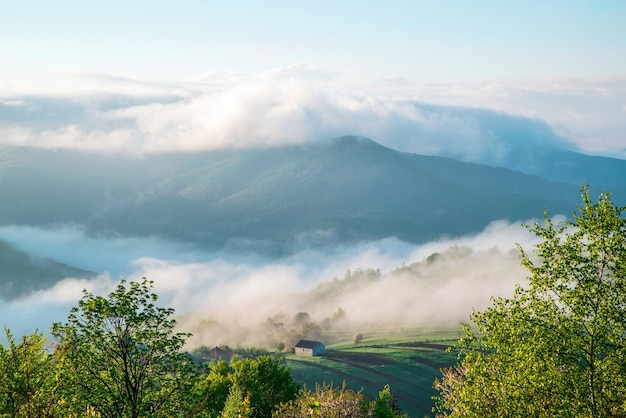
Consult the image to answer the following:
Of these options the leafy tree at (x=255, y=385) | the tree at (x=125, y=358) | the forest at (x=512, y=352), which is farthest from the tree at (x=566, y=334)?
the leafy tree at (x=255, y=385)

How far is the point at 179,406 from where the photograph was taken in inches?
1464

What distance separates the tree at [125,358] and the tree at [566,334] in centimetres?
1632

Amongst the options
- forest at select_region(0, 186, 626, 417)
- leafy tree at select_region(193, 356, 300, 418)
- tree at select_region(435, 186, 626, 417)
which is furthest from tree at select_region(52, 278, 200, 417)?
leafy tree at select_region(193, 356, 300, 418)

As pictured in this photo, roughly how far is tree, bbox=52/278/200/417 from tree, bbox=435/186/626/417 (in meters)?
16.3

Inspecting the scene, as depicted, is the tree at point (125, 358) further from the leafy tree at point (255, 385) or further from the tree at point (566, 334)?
the leafy tree at point (255, 385)

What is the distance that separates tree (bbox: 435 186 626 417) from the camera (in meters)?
29.1

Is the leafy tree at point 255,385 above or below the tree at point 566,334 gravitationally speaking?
below

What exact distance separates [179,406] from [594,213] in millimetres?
24564

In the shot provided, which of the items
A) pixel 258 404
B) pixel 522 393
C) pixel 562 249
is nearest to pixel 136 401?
pixel 522 393

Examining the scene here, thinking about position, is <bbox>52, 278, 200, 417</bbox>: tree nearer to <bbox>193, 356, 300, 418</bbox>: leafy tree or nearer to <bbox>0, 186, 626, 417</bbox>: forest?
<bbox>0, 186, 626, 417</bbox>: forest

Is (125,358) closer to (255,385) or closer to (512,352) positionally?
(512,352)

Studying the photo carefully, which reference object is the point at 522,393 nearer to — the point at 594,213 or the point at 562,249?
the point at 562,249

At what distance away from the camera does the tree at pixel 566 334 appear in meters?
29.1

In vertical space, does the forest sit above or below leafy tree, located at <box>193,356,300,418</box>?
above
